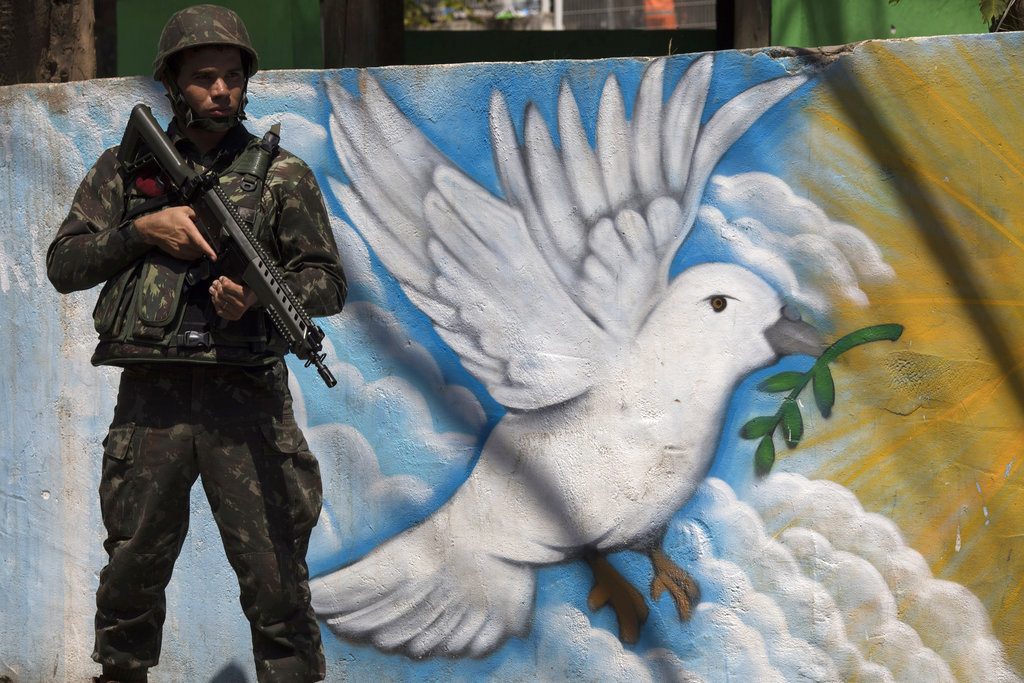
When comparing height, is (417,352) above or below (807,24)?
below

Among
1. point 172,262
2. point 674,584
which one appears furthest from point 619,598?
point 172,262

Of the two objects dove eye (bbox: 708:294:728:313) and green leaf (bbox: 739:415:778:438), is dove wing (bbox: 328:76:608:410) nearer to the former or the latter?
dove eye (bbox: 708:294:728:313)

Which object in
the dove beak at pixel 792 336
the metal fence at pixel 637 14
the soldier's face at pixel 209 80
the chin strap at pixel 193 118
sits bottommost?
the metal fence at pixel 637 14

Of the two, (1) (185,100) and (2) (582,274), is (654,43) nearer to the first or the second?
(2) (582,274)

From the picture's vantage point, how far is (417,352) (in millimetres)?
3738

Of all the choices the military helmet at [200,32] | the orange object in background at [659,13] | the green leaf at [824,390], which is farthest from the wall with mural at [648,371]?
the orange object in background at [659,13]

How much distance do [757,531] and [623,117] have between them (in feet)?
3.93

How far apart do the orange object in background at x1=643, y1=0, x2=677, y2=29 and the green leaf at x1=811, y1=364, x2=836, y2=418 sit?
14852 mm

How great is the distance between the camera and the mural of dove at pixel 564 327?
3551mm

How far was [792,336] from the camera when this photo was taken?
3502 millimetres

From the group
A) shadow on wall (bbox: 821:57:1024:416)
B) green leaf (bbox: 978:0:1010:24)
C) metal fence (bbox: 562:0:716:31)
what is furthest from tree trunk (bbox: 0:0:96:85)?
metal fence (bbox: 562:0:716:31)

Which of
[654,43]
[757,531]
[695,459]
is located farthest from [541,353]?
[654,43]

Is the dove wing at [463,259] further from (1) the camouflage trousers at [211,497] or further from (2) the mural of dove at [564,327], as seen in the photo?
(1) the camouflage trousers at [211,497]

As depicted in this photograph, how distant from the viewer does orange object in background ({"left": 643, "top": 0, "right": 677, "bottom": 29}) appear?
1792 centimetres
